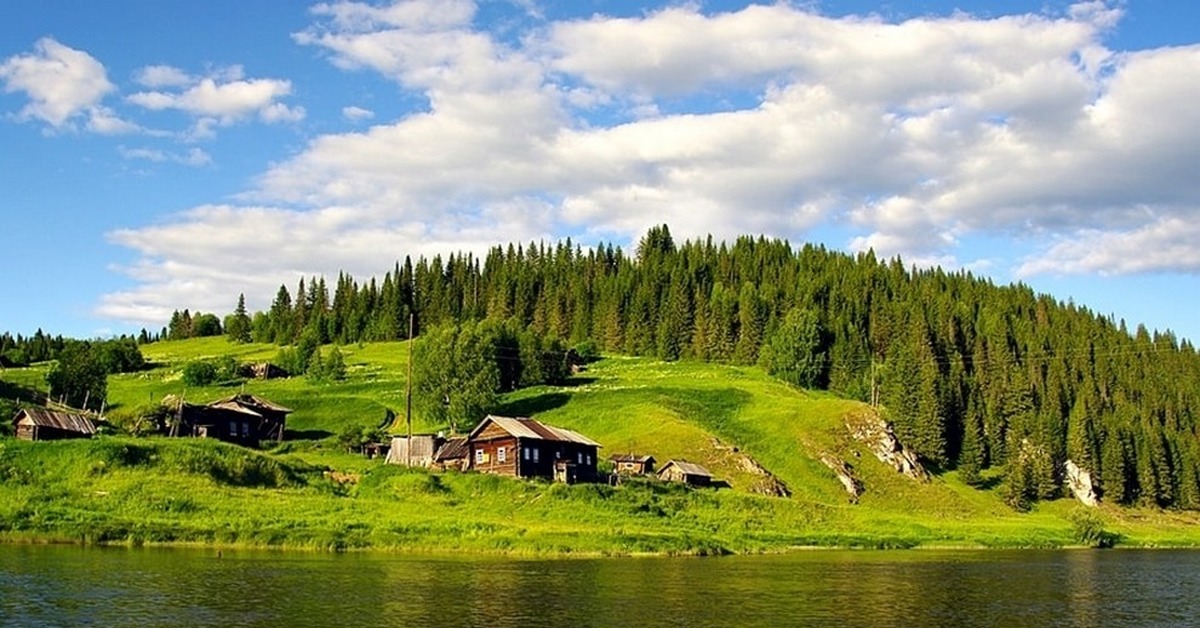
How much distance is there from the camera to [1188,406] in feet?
554

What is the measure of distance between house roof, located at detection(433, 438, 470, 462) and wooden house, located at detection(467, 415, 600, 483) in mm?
1386

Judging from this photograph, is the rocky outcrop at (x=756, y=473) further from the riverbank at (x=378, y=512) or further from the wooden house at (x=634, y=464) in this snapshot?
the riverbank at (x=378, y=512)

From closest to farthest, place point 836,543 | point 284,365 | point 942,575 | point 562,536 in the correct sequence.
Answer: point 942,575
point 562,536
point 836,543
point 284,365

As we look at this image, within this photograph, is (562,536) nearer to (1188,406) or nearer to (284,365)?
(284,365)

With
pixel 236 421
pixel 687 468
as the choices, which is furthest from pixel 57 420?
pixel 687 468

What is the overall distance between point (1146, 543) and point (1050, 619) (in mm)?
74001

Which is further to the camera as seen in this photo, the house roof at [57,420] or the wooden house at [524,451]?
the wooden house at [524,451]

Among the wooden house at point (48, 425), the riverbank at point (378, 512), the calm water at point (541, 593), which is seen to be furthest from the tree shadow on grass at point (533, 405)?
the calm water at point (541, 593)

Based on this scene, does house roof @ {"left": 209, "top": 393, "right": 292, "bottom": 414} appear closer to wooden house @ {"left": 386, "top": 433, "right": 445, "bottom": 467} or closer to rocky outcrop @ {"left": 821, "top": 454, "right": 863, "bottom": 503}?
wooden house @ {"left": 386, "top": 433, "right": 445, "bottom": 467}

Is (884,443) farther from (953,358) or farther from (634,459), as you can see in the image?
(953,358)

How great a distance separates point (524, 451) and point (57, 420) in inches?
1508

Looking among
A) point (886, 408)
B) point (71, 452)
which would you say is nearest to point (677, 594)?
point (71, 452)

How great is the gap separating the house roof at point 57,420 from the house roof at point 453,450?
95.9ft

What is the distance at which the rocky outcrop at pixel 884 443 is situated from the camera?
113562mm
